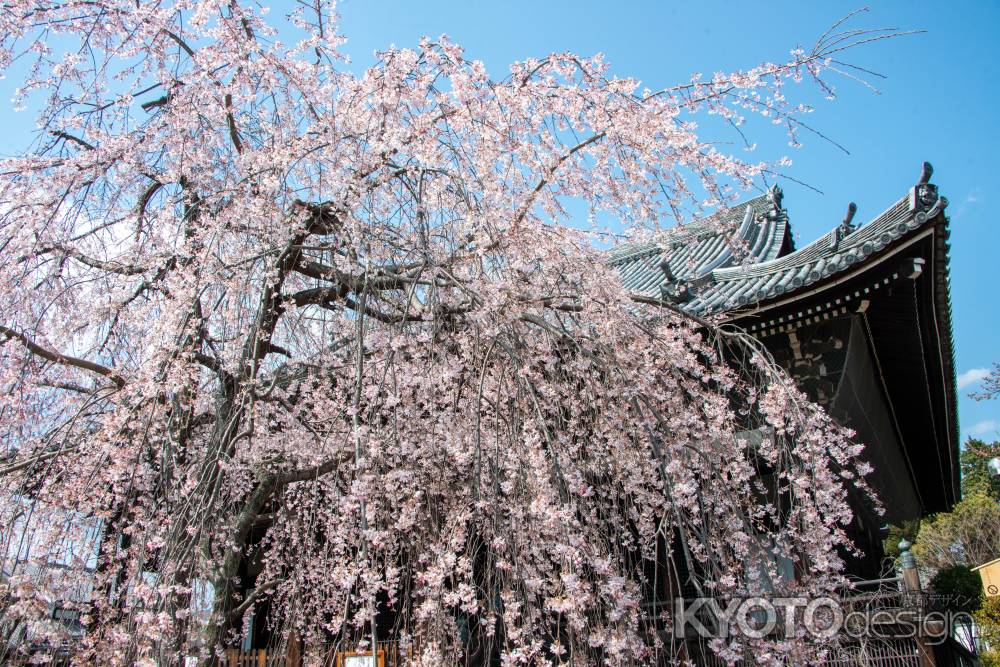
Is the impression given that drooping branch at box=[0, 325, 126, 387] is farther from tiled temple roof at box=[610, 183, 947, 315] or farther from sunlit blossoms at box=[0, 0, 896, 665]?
tiled temple roof at box=[610, 183, 947, 315]

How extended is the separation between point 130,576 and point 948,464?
9788mm

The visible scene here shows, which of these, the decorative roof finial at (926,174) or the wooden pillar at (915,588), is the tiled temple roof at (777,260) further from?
the wooden pillar at (915,588)

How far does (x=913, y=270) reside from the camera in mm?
5254

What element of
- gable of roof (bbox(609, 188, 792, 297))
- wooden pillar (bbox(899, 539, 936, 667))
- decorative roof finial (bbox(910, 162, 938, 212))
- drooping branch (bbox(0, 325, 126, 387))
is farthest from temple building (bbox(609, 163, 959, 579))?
drooping branch (bbox(0, 325, 126, 387))

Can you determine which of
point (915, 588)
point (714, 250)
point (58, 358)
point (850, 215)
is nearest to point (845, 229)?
point (850, 215)

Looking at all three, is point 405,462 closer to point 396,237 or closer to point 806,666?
point 396,237

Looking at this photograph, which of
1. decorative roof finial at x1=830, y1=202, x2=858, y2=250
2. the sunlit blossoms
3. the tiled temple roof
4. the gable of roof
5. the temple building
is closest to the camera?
the sunlit blossoms

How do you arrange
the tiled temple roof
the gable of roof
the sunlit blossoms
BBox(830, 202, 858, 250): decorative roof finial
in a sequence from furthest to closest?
the gable of roof
BBox(830, 202, 858, 250): decorative roof finial
the tiled temple roof
the sunlit blossoms

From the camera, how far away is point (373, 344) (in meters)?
4.11

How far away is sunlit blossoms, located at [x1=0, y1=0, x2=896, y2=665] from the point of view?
10.6 ft

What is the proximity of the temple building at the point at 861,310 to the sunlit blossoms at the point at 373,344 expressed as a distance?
1051 mm

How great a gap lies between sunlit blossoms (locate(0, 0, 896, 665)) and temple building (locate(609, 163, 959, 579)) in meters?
1.05

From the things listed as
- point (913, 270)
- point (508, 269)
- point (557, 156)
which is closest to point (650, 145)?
point (557, 156)

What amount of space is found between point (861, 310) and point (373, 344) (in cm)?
426
